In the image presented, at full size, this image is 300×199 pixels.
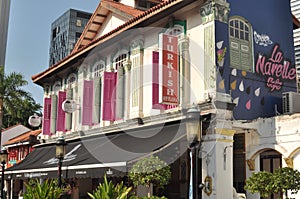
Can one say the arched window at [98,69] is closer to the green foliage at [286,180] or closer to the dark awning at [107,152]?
the dark awning at [107,152]

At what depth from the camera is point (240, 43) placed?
13852mm

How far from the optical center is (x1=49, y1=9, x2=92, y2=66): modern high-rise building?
105125 mm

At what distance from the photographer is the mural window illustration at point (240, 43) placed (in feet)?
44.6

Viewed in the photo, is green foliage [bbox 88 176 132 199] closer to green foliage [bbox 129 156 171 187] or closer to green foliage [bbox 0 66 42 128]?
green foliage [bbox 129 156 171 187]

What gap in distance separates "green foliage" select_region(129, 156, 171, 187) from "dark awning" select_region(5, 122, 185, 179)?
0.38m

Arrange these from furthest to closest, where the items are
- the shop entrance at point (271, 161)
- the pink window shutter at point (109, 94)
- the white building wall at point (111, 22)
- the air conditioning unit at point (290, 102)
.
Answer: the white building wall at point (111, 22)
the pink window shutter at point (109, 94)
the air conditioning unit at point (290, 102)
the shop entrance at point (271, 161)

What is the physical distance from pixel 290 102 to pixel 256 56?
1.92 metres

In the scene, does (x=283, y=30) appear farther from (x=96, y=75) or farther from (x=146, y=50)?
(x=96, y=75)

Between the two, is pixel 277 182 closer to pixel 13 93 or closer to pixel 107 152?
pixel 107 152

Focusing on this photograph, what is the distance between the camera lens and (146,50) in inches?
628

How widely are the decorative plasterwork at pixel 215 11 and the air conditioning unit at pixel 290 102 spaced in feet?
10.8

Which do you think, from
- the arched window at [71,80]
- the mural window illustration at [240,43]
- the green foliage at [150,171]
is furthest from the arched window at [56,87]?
the green foliage at [150,171]

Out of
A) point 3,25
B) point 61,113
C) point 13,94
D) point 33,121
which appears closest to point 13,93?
point 13,94

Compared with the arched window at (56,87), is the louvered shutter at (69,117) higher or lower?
lower
